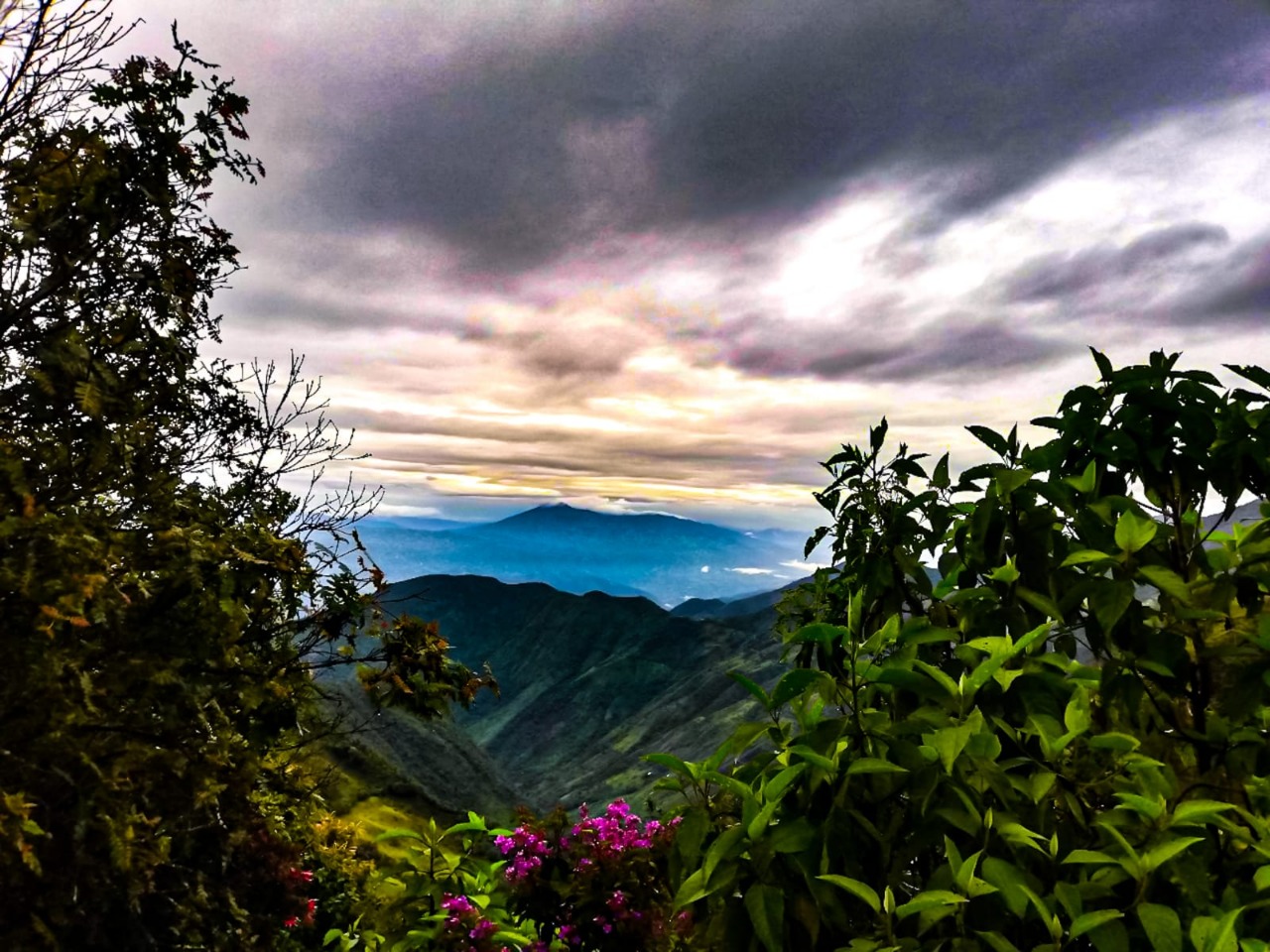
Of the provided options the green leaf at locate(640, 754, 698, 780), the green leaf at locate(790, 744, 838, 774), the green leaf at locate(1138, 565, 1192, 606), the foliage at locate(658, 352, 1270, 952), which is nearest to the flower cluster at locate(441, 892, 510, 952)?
the foliage at locate(658, 352, 1270, 952)

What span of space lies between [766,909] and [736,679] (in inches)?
23.0

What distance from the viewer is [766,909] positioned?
1.71m

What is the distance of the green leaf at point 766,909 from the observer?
5.44ft

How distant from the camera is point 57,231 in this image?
3.78 metres

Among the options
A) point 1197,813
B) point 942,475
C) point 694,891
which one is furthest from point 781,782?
point 942,475

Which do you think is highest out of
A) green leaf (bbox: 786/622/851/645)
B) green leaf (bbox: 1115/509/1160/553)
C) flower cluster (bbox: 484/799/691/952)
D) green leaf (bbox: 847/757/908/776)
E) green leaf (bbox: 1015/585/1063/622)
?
green leaf (bbox: 1115/509/1160/553)

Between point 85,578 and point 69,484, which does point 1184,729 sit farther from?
point 69,484

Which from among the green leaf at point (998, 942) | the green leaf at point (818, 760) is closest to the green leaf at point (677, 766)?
the green leaf at point (818, 760)

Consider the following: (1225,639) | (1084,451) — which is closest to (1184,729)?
(1225,639)

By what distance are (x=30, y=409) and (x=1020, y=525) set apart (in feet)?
16.8

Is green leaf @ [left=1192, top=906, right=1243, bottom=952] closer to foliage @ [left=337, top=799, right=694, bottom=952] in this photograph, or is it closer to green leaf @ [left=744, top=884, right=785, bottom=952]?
green leaf @ [left=744, top=884, right=785, bottom=952]

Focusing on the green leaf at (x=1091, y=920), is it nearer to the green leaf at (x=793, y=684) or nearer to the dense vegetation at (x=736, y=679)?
the dense vegetation at (x=736, y=679)

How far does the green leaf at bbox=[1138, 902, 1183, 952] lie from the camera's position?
4.76 ft

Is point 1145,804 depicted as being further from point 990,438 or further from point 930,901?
point 990,438
